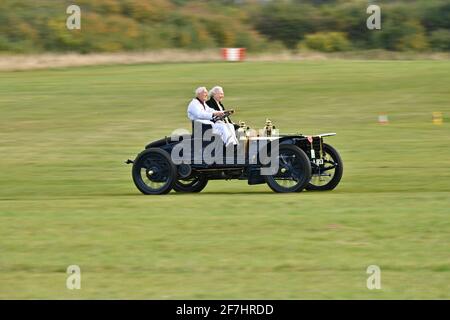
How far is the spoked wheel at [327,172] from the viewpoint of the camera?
1559 cm

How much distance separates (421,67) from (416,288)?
30070 mm

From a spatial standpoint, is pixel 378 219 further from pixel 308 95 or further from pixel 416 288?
pixel 308 95

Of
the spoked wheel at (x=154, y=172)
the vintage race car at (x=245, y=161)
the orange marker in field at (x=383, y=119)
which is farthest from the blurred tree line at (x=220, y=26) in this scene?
the vintage race car at (x=245, y=161)

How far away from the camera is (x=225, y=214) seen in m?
12.8

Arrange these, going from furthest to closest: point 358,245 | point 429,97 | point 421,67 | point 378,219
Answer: point 421,67 < point 429,97 < point 378,219 < point 358,245

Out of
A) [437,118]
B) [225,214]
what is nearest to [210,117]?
[225,214]

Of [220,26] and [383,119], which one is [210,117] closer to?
[383,119]

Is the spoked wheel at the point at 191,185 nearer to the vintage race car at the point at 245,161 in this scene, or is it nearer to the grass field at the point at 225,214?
the grass field at the point at 225,214

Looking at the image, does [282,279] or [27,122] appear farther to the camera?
[27,122]

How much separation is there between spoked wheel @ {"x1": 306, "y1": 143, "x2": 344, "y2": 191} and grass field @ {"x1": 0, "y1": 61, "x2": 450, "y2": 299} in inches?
11.2

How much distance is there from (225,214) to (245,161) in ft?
9.84

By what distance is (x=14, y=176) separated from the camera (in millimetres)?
19188
